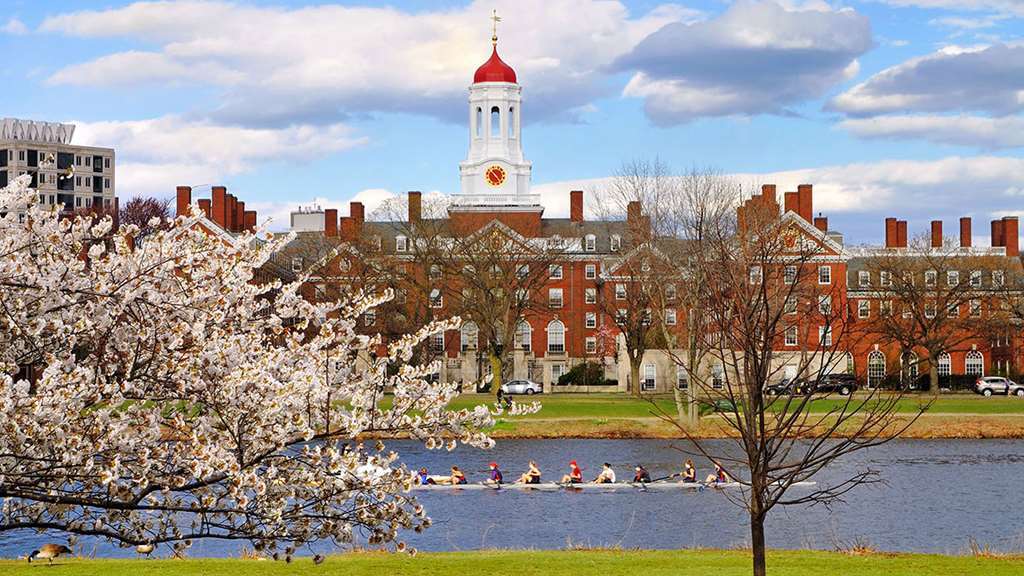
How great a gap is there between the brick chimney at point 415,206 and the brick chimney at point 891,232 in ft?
120

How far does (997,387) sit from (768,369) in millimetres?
69909

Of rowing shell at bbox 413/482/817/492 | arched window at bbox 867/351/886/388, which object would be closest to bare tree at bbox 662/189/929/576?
rowing shell at bbox 413/482/817/492

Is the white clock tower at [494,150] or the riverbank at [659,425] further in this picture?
the white clock tower at [494,150]

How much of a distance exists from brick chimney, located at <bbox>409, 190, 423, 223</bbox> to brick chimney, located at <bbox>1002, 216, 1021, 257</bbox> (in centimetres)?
4714

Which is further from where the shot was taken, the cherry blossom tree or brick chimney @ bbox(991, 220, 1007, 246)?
brick chimney @ bbox(991, 220, 1007, 246)

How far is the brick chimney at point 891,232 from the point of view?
338ft

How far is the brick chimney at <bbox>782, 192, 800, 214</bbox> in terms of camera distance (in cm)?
9212

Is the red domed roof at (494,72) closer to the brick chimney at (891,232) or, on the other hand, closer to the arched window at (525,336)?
the arched window at (525,336)

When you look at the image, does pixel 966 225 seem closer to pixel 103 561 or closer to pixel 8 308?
pixel 103 561

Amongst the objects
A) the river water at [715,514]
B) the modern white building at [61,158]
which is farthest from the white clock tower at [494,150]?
the modern white building at [61,158]

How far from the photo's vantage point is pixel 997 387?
84.0 metres

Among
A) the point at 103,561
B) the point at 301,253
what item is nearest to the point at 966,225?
the point at 301,253

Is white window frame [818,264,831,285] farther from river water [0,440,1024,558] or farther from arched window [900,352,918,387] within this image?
arched window [900,352,918,387]

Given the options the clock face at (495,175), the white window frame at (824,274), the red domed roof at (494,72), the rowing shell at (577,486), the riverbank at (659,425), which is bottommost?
the rowing shell at (577,486)
